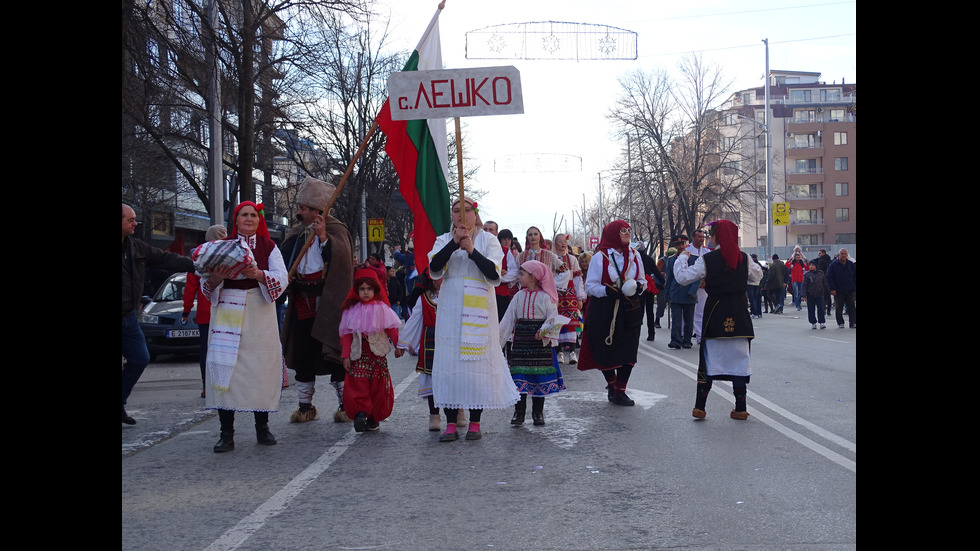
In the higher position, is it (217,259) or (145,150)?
(145,150)

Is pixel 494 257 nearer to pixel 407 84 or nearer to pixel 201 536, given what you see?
pixel 407 84

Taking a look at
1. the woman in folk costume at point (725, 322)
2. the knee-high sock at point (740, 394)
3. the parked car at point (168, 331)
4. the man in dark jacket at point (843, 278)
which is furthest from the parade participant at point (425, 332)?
the man in dark jacket at point (843, 278)

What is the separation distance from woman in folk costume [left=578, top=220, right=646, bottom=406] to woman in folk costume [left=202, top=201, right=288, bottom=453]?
11.9 ft

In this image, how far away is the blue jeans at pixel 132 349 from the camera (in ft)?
28.6

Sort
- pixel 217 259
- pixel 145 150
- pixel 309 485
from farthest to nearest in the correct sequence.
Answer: pixel 145 150 < pixel 217 259 < pixel 309 485

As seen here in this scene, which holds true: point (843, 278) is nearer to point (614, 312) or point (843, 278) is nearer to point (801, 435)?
point (614, 312)

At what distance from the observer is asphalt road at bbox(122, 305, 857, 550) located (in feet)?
15.9

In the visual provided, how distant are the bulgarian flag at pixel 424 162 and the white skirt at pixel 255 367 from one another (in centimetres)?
145

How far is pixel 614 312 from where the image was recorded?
1002 cm

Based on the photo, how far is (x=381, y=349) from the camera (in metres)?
8.35

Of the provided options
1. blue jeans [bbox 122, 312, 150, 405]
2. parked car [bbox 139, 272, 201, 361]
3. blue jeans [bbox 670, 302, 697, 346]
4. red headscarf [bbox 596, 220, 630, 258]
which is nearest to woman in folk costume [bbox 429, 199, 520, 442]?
red headscarf [bbox 596, 220, 630, 258]
